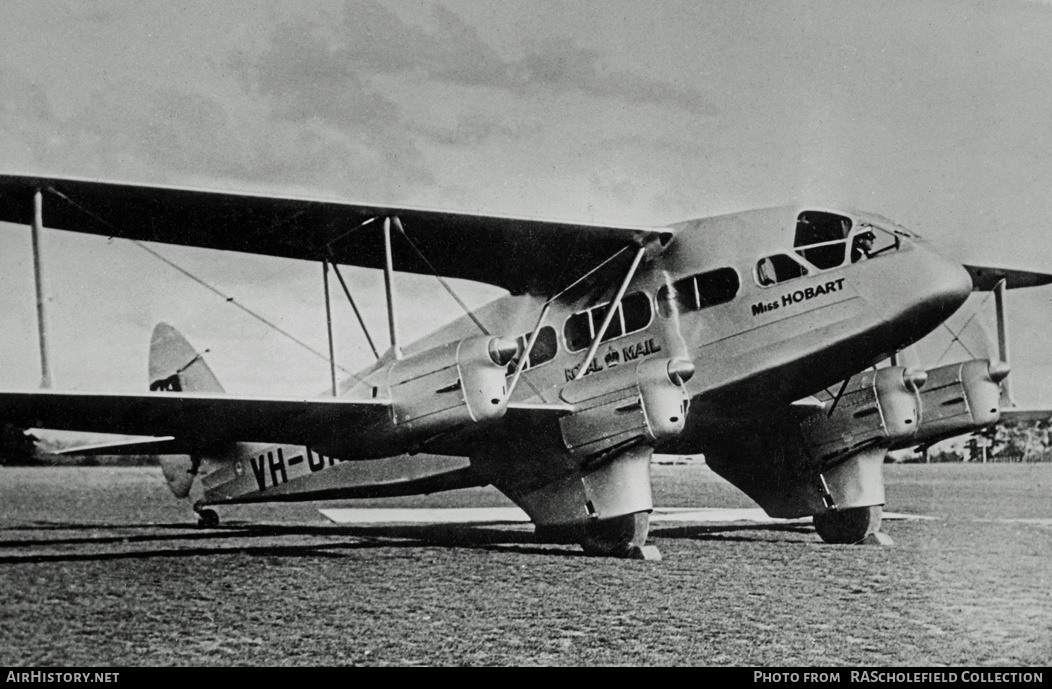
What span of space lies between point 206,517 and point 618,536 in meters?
6.08

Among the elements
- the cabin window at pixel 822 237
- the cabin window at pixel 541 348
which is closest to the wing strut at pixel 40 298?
the cabin window at pixel 541 348

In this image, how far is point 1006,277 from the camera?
10023 millimetres

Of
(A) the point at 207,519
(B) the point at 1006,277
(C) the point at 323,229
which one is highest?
(C) the point at 323,229

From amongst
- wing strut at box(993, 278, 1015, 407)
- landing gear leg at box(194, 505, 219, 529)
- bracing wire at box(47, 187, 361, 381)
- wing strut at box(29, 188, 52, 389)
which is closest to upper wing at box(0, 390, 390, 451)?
wing strut at box(29, 188, 52, 389)

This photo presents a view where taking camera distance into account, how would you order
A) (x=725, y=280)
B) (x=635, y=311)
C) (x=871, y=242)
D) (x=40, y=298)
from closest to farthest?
(x=40, y=298), (x=871, y=242), (x=725, y=280), (x=635, y=311)

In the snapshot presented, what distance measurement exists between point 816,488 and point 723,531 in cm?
175

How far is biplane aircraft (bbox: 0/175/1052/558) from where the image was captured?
24.9 ft

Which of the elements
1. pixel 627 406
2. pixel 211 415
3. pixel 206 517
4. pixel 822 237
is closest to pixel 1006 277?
pixel 822 237

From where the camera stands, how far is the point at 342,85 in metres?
7.06

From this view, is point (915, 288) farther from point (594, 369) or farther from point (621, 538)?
point (621, 538)

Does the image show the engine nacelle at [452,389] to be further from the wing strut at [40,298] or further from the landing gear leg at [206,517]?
the landing gear leg at [206,517]

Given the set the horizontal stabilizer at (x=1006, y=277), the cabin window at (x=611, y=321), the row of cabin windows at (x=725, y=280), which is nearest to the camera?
the row of cabin windows at (x=725, y=280)

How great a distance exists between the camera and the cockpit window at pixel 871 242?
27.1 feet

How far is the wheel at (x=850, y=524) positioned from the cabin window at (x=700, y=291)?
10.6 feet
